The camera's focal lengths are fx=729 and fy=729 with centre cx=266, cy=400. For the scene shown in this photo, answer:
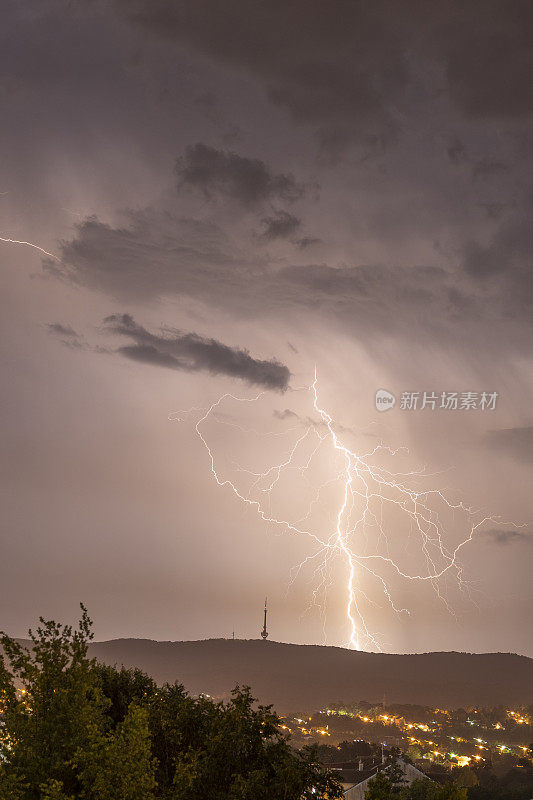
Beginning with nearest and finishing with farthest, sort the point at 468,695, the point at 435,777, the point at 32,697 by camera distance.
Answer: the point at 32,697
the point at 435,777
the point at 468,695

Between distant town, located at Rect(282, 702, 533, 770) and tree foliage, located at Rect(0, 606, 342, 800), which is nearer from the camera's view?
tree foliage, located at Rect(0, 606, 342, 800)

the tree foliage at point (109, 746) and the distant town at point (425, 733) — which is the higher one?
the tree foliage at point (109, 746)

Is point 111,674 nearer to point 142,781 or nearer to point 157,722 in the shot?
point 157,722

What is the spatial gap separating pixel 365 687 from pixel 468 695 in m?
Answer: 19.8

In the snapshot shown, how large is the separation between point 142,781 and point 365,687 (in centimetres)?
14593

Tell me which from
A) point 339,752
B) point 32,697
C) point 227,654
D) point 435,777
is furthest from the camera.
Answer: point 227,654

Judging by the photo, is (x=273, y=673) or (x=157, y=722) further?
(x=273, y=673)

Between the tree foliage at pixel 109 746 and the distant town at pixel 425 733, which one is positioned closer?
the tree foliage at pixel 109 746

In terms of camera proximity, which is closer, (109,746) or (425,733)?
(109,746)

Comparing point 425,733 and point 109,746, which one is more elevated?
point 109,746

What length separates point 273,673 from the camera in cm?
14625

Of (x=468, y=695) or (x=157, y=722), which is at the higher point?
(x=157, y=722)

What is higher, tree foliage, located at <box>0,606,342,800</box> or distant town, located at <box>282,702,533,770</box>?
tree foliage, located at <box>0,606,342,800</box>

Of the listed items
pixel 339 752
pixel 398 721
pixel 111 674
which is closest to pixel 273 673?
pixel 398 721
